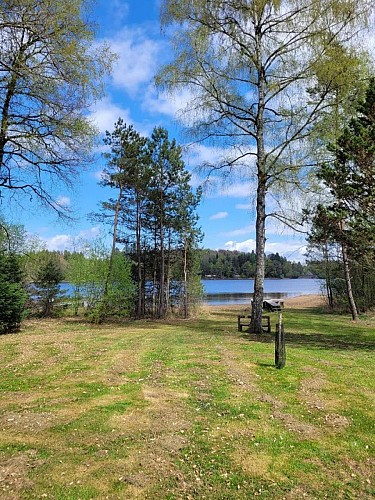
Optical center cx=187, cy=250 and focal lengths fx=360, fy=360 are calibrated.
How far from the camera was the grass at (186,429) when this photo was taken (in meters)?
3.29

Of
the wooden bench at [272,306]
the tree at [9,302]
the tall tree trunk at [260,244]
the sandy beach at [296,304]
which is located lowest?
the sandy beach at [296,304]

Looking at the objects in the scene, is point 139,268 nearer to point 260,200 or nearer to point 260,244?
point 260,244

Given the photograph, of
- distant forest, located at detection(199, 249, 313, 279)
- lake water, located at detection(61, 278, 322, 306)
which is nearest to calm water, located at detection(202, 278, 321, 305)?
lake water, located at detection(61, 278, 322, 306)

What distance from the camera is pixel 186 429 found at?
14.5 feet

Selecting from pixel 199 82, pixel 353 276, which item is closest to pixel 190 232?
pixel 353 276

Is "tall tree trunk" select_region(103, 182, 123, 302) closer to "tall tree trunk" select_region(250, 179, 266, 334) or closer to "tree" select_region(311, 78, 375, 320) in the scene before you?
"tall tree trunk" select_region(250, 179, 266, 334)

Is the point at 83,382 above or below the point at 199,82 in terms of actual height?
below

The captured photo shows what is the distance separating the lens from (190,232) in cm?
2633

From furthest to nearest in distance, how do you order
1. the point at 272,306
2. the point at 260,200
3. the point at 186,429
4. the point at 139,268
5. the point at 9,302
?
the point at 272,306
the point at 139,268
the point at 9,302
the point at 260,200
the point at 186,429

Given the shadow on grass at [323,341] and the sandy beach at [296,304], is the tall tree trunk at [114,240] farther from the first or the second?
the sandy beach at [296,304]

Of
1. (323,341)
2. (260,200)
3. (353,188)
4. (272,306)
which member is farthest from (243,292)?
(353,188)

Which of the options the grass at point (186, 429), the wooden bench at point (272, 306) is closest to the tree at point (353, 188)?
the grass at point (186, 429)

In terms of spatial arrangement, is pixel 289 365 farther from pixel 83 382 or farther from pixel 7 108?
pixel 7 108

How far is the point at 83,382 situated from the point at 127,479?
11.2 ft
